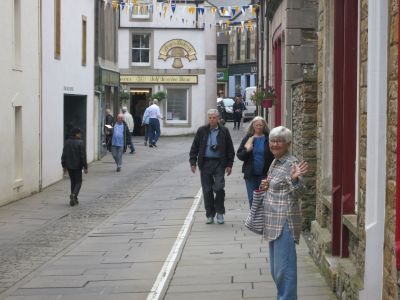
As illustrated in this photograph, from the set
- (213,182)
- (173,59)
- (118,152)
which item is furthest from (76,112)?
(173,59)

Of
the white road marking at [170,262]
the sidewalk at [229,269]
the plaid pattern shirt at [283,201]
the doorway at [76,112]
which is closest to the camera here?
the plaid pattern shirt at [283,201]

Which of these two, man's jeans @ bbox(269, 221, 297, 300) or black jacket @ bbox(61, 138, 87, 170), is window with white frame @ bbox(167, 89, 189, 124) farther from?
man's jeans @ bbox(269, 221, 297, 300)

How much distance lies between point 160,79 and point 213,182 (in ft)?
100

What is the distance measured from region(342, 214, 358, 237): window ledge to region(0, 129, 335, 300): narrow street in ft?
2.64

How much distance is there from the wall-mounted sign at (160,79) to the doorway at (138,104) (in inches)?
26.0

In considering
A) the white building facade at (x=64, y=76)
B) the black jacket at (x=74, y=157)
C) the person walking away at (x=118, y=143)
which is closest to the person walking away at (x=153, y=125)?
the white building facade at (x=64, y=76)

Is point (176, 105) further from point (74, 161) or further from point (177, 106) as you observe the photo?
point (74, 161)

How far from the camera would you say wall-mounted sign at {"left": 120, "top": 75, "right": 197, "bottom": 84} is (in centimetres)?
4397

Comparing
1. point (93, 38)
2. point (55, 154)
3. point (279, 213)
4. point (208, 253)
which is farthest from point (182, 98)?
point (279, 213)

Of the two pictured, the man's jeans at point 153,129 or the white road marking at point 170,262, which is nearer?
the white road marking at point 170,262

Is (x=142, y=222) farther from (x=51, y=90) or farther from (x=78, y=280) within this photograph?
(x=51, y=90)

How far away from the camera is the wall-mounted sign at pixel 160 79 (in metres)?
44.0

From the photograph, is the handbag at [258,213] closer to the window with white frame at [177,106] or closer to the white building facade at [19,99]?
the white building facade at [19,99]

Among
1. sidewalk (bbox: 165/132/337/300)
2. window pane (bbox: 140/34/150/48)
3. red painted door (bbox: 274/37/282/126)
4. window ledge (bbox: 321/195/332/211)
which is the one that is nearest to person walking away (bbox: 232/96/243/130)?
window pane (bbox: 140/34/150/48)
